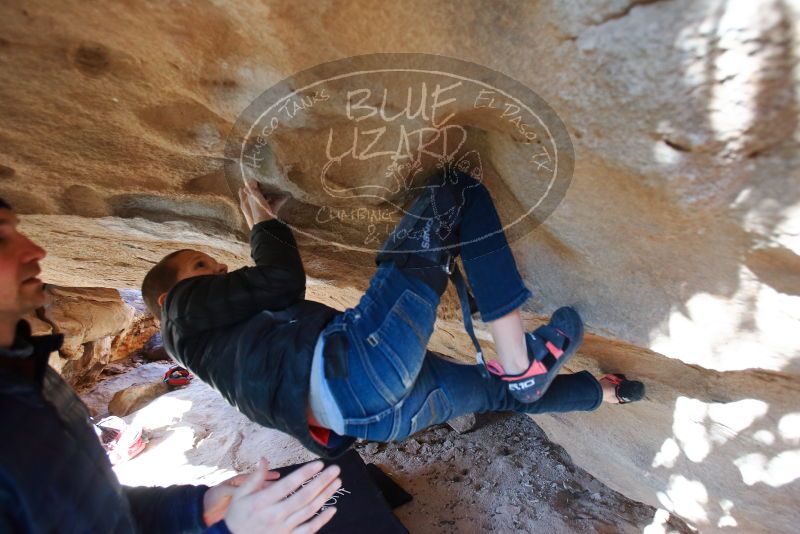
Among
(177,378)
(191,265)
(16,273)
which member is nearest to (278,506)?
(16,273)

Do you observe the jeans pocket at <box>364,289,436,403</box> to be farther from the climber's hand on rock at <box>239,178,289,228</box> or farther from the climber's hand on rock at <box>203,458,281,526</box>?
the climber's hand on rock at <box>239,178,289,228</box>

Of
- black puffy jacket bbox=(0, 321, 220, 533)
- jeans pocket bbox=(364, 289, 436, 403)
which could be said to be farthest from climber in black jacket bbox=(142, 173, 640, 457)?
black puffy jacket bbox=(0, 321, 220, 533)

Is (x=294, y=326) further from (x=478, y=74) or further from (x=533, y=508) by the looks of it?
(x=533, y=508)

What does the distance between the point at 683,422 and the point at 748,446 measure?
0.71 ft

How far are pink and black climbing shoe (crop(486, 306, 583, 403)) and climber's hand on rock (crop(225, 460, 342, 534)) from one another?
682 millimetres

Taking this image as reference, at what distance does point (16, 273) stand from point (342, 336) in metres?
0.70

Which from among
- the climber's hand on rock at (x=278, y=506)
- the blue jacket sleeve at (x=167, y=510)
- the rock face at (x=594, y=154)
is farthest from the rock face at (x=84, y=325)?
the climber's hand on rock at (x=278, y=506)

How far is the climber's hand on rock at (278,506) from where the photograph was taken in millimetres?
833

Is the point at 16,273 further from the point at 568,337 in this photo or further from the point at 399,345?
the point at 568,337

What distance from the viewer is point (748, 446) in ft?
5.13

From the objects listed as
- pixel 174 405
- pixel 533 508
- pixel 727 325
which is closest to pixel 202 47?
pixel 727 325

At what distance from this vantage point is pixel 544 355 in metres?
1.35

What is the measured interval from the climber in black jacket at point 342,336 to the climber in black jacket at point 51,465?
0.22 meters

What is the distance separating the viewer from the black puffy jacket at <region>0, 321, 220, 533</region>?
75 cm
